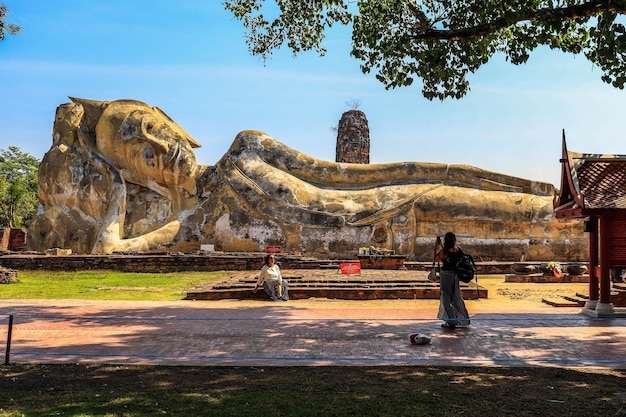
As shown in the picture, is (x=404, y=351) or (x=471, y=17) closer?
(x=404, y=351)

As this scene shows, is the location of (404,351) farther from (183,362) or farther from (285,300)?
(285,300)

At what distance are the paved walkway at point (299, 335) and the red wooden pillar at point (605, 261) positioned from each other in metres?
0.47

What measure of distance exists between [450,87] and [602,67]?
7.47ft

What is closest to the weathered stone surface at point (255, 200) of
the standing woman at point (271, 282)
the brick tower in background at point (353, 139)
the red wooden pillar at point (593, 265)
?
the standing woman at point (271, 282)

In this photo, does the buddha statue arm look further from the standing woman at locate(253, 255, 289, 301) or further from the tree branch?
the tree branch

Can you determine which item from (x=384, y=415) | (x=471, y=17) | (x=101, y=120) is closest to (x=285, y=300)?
(x=471, y=17)

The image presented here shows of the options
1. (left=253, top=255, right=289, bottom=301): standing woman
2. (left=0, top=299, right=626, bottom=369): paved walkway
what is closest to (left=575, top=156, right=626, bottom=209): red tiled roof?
(left=0, top=299, right=626, bottom=369): paved walkway

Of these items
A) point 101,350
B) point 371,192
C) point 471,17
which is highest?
point 471,17

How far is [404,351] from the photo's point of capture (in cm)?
669

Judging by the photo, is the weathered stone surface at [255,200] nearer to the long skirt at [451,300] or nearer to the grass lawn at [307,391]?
→ the long skirt at [451,300]

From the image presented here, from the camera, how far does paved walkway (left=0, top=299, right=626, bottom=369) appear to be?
635cm

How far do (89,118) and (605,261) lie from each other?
1926 centimetres

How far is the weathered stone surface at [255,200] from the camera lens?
1917 centimetres

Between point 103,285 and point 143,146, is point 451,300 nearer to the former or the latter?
point 103,285
